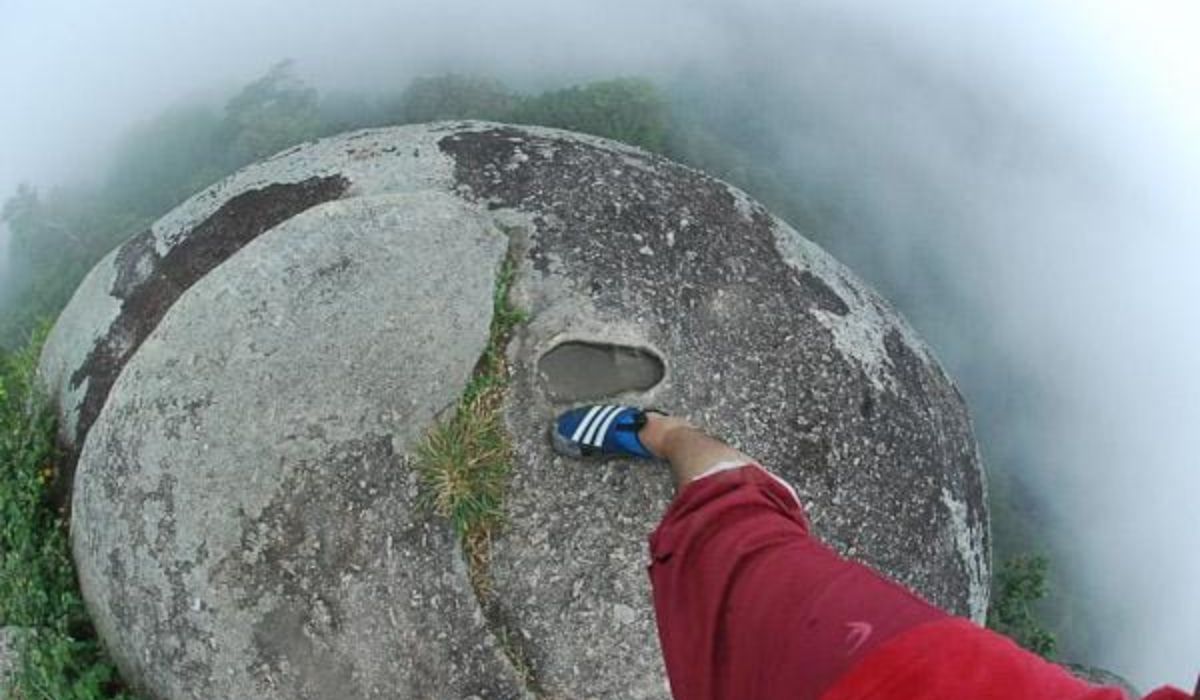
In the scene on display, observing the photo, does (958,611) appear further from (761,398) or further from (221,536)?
(221,536)

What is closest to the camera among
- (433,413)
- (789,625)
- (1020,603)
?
(789,625)

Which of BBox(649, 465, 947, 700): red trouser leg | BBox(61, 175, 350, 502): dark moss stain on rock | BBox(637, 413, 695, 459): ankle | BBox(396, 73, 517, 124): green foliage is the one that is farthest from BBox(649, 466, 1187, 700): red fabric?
BBox(396, 73, 517, 124): green foliage

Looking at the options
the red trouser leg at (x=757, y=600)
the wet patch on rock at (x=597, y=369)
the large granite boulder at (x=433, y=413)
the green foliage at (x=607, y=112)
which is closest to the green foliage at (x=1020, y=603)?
the large granite boulder at (x=433, y=413)

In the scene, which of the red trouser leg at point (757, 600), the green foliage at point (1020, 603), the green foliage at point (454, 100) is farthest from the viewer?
the green foliage at point (454, 100)

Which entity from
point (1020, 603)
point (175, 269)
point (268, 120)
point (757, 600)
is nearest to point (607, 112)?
point (268, 120)

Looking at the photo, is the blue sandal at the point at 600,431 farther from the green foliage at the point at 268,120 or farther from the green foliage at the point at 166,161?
the green foliage at the point at 166,161

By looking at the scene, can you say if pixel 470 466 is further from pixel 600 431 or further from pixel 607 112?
pixel 607 112

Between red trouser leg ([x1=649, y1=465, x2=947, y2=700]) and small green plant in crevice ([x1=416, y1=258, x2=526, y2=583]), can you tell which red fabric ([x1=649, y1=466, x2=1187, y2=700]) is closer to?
red trouser leg ([x1=649, y1=465, x2=947, y2=700])
